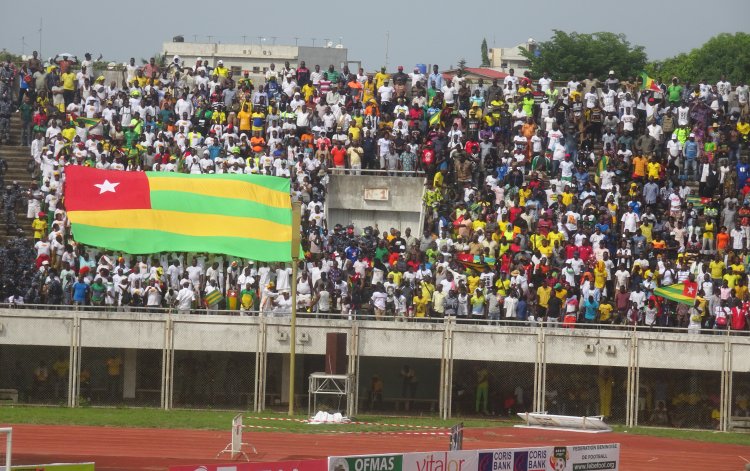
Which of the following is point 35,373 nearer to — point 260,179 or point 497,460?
point 260,179

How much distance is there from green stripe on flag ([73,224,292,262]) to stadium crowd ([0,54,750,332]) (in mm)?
335

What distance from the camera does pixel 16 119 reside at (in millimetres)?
43625

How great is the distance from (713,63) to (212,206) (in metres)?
63.0

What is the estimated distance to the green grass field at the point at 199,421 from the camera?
3112 cm

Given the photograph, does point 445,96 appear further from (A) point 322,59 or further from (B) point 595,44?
(B) point 595,44

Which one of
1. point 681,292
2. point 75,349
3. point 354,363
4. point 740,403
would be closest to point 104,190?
point 75,349

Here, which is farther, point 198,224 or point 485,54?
point 485,54

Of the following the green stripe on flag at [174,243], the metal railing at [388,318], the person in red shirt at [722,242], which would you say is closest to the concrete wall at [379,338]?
the metal railing at [388,318]

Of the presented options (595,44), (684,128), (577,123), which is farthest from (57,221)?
(595,44)

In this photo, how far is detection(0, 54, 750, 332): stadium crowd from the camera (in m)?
35.1

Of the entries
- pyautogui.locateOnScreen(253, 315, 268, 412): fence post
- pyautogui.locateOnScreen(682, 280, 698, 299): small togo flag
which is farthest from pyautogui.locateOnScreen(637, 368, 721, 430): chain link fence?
pyautogui.locateOnScreen(253, 315, 268, 412): fence post

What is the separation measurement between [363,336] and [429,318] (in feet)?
5.35

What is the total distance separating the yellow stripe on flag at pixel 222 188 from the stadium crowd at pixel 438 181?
0.92 meters

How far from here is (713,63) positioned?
94562 mm
